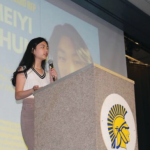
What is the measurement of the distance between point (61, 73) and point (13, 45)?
614 mm

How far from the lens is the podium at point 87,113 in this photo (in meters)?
1.49

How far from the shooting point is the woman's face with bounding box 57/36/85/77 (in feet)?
10.4

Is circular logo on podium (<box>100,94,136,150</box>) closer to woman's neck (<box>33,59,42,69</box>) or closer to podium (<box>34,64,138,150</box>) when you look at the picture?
podium (<box>34,64,138,150</box>)

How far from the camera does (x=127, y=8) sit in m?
4.00

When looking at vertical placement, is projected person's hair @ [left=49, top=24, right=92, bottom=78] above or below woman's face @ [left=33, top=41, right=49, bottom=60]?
above

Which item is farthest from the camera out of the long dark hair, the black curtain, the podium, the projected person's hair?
the black curtain

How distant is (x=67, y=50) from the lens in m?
3.29

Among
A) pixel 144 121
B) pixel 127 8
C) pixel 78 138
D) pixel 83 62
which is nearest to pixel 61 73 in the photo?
pixel 83 62

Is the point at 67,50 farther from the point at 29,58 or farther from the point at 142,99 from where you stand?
the point at 142,99

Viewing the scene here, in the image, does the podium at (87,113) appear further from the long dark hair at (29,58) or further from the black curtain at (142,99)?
the black curtain at (142,99)

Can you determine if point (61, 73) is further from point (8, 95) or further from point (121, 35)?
point (121, 35)

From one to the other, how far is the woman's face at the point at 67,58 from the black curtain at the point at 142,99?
1.42 m

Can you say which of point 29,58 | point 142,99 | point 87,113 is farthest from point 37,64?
point 142,99

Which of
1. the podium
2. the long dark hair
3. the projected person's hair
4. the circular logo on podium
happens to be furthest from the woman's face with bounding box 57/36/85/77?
the circular logo on podium
